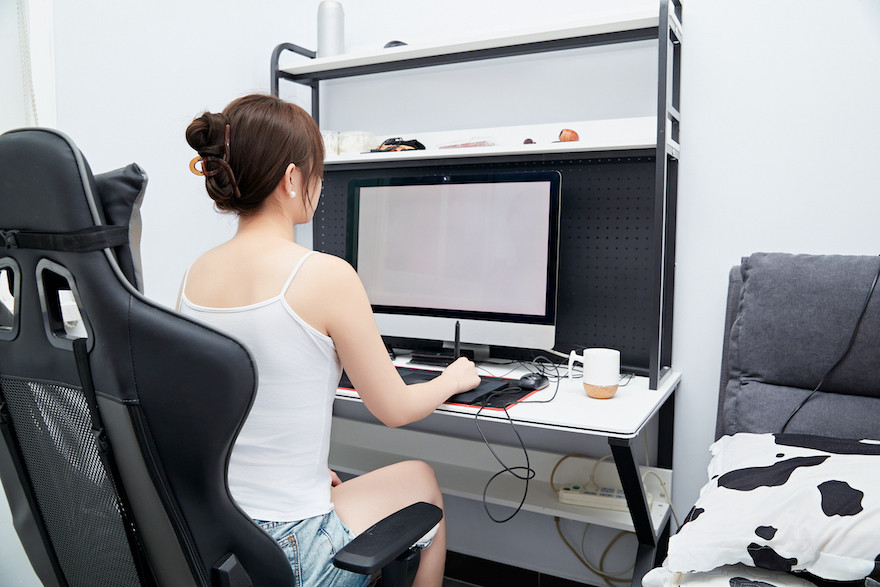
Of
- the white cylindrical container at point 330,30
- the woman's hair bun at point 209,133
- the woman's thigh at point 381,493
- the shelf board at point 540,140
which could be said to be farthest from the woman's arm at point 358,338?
the white cylindrical container at point 330,30

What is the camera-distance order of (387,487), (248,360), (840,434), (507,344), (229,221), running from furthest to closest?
(229,221), (507,344), (840,434), (387,487), (248,360)

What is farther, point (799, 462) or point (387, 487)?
point (387, 487)

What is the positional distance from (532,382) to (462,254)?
1.40 ft

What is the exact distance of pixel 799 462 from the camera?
103cm

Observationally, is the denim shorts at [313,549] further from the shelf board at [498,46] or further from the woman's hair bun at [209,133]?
the shelf board at [498,46]

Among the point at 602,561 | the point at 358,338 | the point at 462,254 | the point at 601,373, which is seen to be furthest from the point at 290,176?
the point at 602,561

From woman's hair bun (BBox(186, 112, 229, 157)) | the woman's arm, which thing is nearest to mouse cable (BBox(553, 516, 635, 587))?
the woman's arm

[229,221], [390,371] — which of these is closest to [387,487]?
[390,371]

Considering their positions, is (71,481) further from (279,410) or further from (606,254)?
(606,254)

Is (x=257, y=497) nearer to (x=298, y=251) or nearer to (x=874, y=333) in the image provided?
(x=298, y=251)

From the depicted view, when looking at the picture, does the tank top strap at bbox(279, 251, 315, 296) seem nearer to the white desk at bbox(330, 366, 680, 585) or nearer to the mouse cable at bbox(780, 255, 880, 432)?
the white desk at bbox(330, 366, 680, 585)

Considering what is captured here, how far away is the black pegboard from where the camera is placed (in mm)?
1660

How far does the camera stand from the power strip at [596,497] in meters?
1.54

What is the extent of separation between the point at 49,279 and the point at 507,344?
111cm
